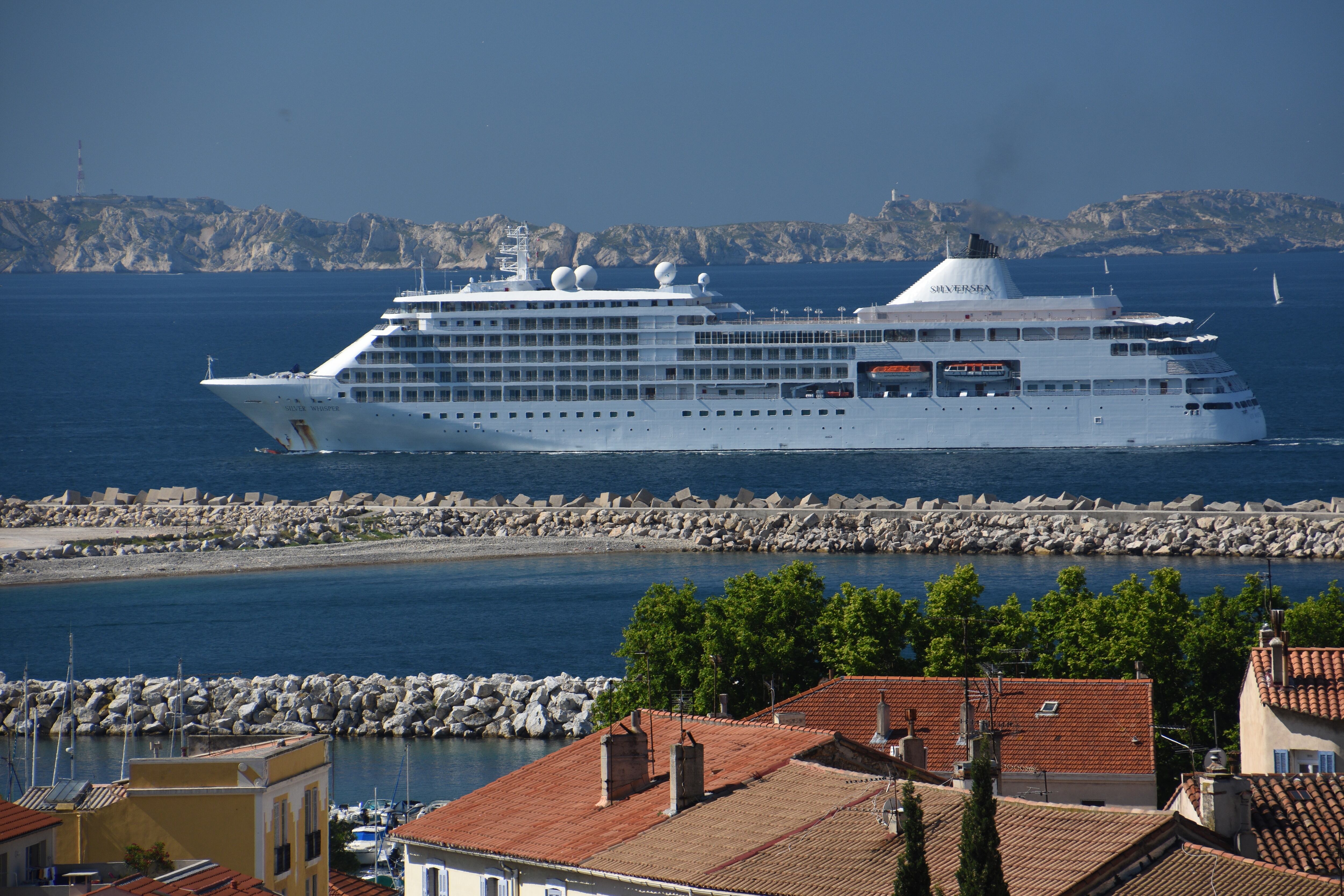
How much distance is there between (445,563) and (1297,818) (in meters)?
34.4

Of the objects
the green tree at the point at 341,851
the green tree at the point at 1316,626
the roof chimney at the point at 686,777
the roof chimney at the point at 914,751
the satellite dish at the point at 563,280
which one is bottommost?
the green tree at the point at 341,851

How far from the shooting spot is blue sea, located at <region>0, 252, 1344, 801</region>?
108 ft

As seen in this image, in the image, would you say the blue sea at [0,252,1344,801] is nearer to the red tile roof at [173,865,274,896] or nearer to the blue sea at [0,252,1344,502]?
the blue sea at [0,252,1344,502]

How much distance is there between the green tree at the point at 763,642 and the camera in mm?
22953

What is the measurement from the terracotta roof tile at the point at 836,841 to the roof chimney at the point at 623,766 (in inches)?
40.4

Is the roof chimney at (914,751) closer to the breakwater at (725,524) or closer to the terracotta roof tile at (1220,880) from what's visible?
the terracotta roof tile at (1220,880)

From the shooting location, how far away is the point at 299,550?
148 feet

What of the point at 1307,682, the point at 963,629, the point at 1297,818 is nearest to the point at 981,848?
the point at 1297,818

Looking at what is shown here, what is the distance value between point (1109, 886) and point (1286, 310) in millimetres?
138429

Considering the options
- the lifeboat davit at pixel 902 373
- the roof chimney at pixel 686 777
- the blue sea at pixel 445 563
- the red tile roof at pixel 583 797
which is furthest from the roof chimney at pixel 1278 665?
the lifeboat davit at pixel 902 373

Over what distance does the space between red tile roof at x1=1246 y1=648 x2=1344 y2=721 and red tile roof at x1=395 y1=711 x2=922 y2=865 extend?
3134 millimetres

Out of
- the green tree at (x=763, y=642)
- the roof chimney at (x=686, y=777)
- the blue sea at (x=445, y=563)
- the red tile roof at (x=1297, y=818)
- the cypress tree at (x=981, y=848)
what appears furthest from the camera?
the blue sea at (x=445, y=563)

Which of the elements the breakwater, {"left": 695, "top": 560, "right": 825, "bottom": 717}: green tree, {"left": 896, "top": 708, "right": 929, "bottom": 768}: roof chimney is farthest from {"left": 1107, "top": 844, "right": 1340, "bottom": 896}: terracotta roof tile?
the breakwater

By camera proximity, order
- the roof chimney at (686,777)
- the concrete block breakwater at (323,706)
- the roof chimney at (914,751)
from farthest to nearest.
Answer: the concrete block breakwater at (323,706) < the roof chimney at (914,751) < the roof chimney at (686,777)
